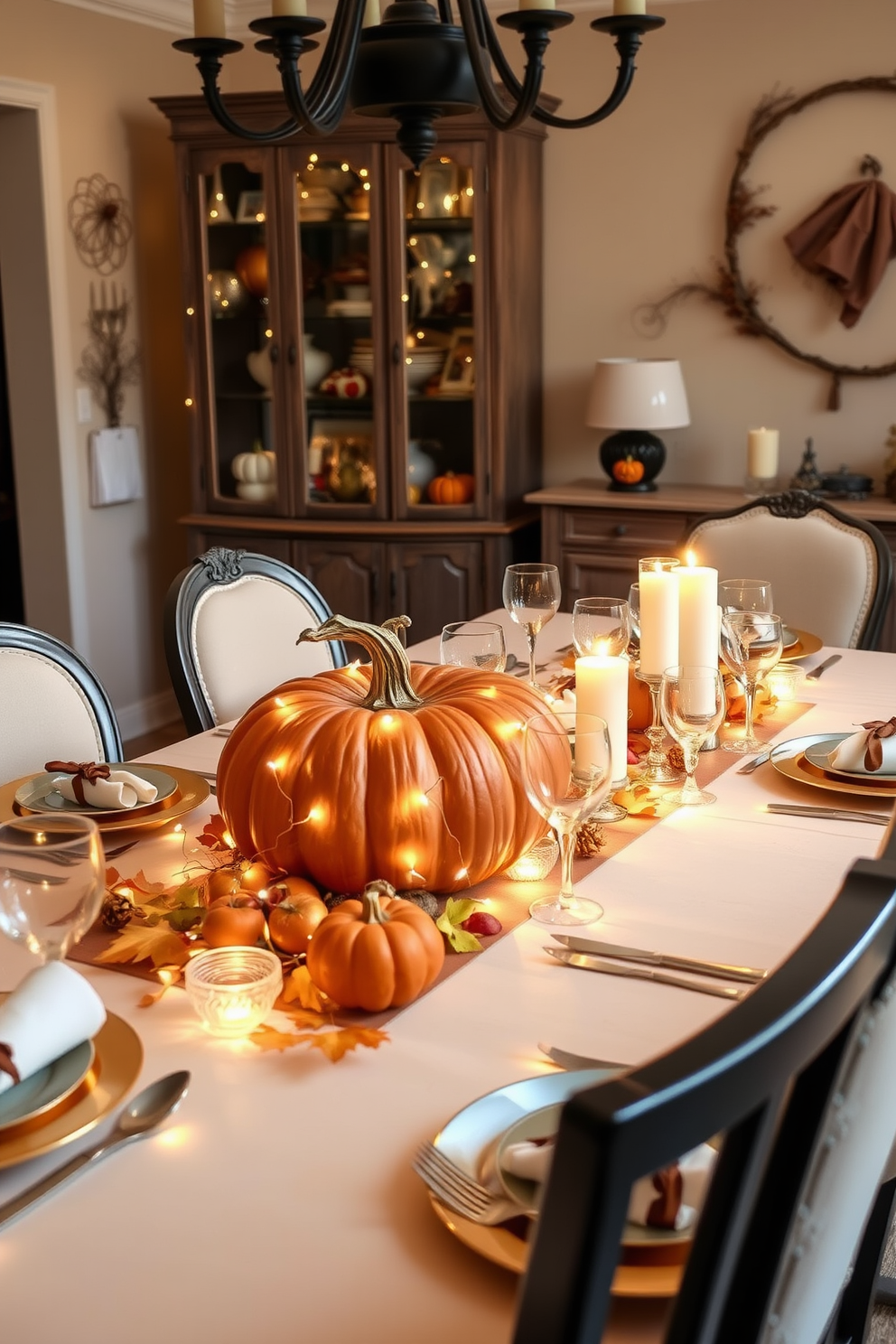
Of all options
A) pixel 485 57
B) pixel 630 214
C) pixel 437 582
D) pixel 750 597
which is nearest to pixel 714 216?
pixel 630 214

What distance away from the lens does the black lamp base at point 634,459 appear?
403cm

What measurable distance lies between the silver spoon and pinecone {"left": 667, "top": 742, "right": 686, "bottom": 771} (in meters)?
0.94

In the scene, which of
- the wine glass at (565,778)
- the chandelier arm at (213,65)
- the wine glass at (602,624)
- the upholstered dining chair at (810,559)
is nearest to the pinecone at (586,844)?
the wine glass at (565,778)

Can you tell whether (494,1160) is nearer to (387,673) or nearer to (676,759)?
(387,673)

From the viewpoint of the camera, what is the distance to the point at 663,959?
4.00 ft

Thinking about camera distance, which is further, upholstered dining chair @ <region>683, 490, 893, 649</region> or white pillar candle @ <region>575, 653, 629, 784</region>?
upholstered dining chair @ <region>683, 490, 893, 649</region>

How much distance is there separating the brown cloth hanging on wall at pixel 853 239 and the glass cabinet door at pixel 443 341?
95 cm

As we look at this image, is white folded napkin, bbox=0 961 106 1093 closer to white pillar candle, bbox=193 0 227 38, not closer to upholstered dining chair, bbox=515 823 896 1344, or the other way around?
upholstered dining chair, bbox=515 823 896 1344

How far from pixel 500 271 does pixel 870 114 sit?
1.12 metres

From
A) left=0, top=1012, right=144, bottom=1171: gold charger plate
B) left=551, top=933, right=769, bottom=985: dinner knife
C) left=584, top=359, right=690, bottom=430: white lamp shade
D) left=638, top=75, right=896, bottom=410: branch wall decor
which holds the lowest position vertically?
left=551, top=933, right=769, bottom=985: dinner knife

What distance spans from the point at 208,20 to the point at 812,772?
121 cm

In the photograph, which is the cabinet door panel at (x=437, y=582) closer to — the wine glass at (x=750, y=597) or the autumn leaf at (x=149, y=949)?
the wine glass at (x=750, y=597)

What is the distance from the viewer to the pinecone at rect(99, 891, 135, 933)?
4.33 ft

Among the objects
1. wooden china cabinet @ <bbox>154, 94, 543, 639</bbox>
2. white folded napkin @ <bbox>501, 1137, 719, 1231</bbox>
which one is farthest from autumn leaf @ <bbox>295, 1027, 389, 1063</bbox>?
wooden china cabinet @ <bbox>154, 94, 543, 639</bbox>
